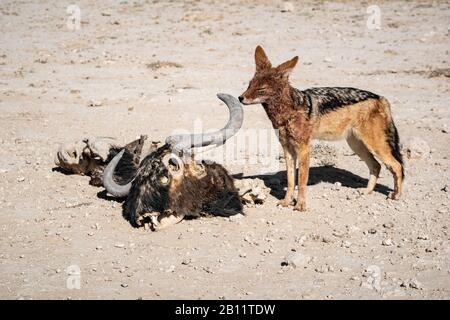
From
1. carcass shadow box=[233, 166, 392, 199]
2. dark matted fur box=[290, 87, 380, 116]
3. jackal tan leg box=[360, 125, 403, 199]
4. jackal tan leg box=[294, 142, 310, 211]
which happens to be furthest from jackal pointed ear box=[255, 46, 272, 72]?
carcass shadow box=[233, 166, 392, 199]

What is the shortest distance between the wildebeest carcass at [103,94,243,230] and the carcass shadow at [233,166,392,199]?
1.12 meters

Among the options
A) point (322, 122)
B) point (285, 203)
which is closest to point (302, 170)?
point (285, 203)

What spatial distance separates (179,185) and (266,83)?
56.9 inches

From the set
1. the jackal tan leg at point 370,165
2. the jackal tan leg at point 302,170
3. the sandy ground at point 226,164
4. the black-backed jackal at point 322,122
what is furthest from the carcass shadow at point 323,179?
the jackal tan leg at point 302,170

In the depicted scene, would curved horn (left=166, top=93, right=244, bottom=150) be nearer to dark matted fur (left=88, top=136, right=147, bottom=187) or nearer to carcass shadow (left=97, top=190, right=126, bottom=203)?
dark matted fur (left=88, top=136, right=147, bottom=187)

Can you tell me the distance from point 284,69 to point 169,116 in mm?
4595

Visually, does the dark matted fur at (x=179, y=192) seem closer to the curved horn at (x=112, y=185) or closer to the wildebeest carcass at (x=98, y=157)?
the curved horn at (x=112, y=185)

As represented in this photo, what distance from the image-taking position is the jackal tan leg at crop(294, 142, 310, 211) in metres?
6.96

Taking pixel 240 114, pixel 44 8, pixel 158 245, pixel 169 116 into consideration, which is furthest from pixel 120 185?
pixel 44 8

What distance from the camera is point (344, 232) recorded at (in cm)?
659

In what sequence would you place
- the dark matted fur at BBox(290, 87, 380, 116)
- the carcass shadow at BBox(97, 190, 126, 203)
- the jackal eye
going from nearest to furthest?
the jackal eye < the dark matted fur at BBox(290, 87, 380, 116) < the carcass shadow at BBox(97, 190, 126, 203)

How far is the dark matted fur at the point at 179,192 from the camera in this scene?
6324mm

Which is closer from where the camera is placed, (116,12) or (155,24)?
(155,24)

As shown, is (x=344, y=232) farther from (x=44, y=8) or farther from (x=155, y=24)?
(x=44, y=8)
